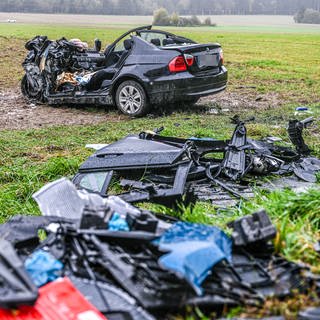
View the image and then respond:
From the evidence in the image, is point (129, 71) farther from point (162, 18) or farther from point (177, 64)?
point (162, 18)

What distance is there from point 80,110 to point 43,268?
7.93 m

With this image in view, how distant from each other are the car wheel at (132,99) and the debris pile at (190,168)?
3.33m

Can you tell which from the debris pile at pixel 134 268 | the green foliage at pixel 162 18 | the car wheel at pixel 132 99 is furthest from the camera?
the green foliage at pixel 162 18

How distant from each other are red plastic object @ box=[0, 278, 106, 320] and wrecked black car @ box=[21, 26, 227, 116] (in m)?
6.89

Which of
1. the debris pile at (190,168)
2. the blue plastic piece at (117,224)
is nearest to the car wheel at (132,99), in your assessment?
the debris pile at (190,168)

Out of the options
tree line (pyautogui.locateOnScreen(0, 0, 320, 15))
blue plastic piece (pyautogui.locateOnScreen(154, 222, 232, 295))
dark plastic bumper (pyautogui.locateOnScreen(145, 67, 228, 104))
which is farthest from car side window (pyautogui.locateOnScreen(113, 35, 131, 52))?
tree line (pyautogui.locateOnScreen(0, 0, 320, 15))

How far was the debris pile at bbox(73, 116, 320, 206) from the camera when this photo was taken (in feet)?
17.9

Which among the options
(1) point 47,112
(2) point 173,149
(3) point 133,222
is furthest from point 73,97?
(3) point 133,222

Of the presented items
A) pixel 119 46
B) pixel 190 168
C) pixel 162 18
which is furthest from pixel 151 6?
pixel 190 168

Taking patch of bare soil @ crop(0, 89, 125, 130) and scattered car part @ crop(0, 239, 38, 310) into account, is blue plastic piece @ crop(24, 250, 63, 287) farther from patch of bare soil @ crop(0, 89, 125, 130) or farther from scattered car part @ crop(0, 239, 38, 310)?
patch of bare soil @ crop(0, 89, 125, 130)

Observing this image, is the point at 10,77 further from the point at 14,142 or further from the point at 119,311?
the point at 119,311

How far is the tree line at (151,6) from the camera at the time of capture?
74250 millimetres

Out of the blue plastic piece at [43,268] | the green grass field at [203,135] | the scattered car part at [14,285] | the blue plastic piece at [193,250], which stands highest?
the blue plastic piece at [193,250]

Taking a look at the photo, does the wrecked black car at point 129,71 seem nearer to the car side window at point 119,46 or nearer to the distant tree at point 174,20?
the car side window at point 119,46
